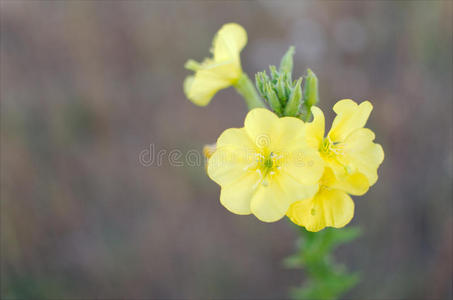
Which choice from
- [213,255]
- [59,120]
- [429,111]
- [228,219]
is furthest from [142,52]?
[429,111]

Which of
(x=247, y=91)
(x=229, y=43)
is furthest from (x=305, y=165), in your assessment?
(x=229, y=43)

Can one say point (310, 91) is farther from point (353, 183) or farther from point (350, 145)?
point (353, 183)

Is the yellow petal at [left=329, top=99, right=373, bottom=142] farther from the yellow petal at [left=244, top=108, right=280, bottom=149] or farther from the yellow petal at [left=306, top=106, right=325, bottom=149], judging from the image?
the yellow petal at [left=244, top=108, right=280, bottom=149]

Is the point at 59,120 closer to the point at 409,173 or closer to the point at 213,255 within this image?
the point at 213,255

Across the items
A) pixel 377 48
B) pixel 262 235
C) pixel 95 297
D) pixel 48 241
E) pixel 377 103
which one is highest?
pixel 377 48

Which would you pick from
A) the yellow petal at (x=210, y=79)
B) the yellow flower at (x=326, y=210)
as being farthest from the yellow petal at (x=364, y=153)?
the yellow petal at (x=210, y=79)

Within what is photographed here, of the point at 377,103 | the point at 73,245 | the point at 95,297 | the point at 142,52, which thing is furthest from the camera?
the point at 142,52
